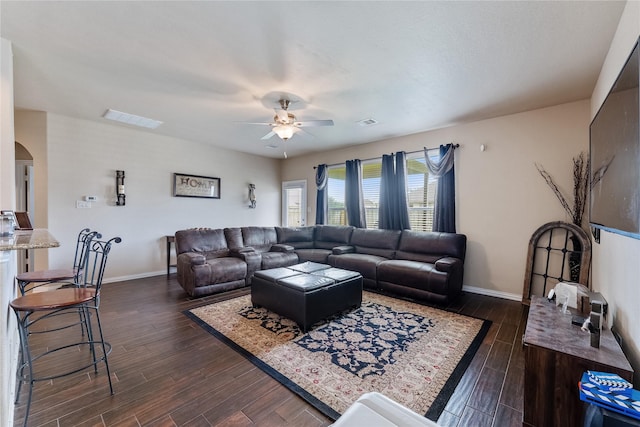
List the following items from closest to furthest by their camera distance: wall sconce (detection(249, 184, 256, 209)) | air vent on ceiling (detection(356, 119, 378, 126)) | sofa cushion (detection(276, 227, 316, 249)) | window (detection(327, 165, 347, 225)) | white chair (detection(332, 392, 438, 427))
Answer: white chair (detection(332, 392, 438, 427)) → air vent on ceiling (detection(356, 119, 378, 126)) → sofa cushion (detection(276, 227, 316, 249)) → window (detection(327, 165, 347, 225)) → wall sconce (detection(249, 184, 256, 209))

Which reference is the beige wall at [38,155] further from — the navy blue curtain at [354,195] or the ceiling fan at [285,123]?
the navy blue curtain at [354,195]

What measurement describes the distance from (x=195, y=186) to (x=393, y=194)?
4.21 m

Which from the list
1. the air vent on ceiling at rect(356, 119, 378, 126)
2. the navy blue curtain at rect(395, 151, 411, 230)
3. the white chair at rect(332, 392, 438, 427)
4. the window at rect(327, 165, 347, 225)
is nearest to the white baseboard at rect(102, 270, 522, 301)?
the navy blue curtain at rect(395, 151, 411, 230)

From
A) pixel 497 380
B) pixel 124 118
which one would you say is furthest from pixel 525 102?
pixel 124 118

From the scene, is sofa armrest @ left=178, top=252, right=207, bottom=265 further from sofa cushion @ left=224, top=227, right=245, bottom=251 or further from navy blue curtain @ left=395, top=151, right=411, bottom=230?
navy blue curtain @ left=395, top=151, right=411, bottom=230

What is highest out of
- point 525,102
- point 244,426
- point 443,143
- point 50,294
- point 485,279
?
point 525,102

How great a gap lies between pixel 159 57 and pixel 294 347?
307 centimetres

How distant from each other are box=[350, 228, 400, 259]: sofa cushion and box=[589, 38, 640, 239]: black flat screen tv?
2.93 m

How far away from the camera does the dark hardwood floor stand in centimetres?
165

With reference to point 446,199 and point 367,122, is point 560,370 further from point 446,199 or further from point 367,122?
point 367,122

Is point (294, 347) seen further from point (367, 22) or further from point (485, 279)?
point (485, 279)

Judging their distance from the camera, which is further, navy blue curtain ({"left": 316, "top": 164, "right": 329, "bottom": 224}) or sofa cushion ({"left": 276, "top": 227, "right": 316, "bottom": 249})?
navy blue curtain ({"left": 316, "top": 164, "right": 329, "bottom": 224})

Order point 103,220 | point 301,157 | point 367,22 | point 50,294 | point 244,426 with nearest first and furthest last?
point 244,426
point 50,294
point 367,22
point 103,220
point 301,157

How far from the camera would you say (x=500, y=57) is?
245cm
